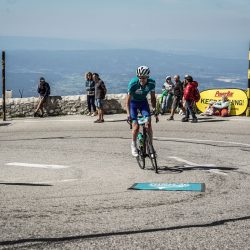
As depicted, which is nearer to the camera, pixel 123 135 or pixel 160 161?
pixel 160 161

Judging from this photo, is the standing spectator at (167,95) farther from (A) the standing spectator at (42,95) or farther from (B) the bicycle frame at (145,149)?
(B) the bicycle frame at (145,149)

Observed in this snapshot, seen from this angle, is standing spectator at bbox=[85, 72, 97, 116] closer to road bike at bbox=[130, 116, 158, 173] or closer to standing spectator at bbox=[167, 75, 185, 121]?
standing spectator at bbox=[167, 75, 185, 121]

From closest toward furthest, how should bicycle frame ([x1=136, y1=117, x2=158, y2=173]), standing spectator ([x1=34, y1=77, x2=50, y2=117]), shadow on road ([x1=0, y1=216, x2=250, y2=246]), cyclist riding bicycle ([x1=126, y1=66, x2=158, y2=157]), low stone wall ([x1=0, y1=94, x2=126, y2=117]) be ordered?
shadow on road ([x1=0, y1=216, x2=250, y2=246]), bicycle frame ([x1=136, y1=117, x2=158, y2=173]), cyclist riding bicycle ([x1=126, y1=66, x2=158, y2=157]), standing spectator ([x1=34, y1=77, x2=50, y2=117]), low stone wall ([x1=0, y1=94, x2=126, y2=117])

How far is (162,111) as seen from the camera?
2223 cm

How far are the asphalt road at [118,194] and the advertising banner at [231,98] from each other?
4.86 metres

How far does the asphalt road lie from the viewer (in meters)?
6.23

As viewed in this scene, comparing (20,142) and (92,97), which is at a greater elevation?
(92,97)

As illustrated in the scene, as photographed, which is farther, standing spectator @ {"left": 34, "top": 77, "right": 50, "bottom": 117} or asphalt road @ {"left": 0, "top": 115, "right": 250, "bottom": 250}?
standing spectator @ {"left": 34, "top": 77, "right": 50, "bottom": 117}

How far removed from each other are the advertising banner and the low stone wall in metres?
3.45

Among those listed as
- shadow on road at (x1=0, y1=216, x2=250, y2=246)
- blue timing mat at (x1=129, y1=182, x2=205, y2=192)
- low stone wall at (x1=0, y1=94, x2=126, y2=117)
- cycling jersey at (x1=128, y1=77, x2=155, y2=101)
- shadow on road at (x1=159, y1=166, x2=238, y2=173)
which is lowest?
shadow on road at (x1=0, y1=216, x2=250, y2=246)

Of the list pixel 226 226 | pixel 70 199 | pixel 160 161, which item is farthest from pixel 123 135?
pixel 226 226

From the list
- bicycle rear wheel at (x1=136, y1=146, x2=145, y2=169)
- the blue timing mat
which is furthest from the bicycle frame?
the blue timing mat

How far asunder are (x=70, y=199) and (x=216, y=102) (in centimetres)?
1469

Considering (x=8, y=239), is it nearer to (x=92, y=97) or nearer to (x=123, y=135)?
(x=123, y=135)
